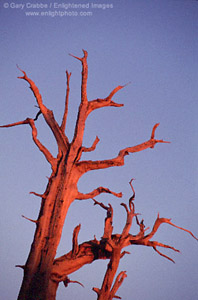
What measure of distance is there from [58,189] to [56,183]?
0.49 feet

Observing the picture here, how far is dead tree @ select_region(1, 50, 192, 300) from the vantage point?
5.84 meters

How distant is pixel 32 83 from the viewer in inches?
298

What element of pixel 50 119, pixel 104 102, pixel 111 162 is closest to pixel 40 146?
pixel 50 119

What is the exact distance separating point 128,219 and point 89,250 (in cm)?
139

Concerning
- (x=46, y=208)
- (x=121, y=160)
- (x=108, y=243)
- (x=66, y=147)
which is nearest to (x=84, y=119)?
(x=66, y=147)

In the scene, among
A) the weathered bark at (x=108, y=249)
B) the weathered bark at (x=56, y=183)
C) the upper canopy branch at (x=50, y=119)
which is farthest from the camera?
the upper canopy branch at (x=50, y=119)

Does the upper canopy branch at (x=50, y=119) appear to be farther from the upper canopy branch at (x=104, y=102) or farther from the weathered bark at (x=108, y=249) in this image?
the weathered bark at (x=108, y=249)

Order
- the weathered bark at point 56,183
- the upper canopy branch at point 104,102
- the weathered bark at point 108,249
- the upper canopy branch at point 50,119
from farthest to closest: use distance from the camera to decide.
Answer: the upper canopy branch at point 104,102 → the upper canopy branch at point 50,119 → the weathered bark at point 108,249 → the weathered bark at point 56,183

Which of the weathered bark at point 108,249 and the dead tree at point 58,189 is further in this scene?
the weathered bark at point 108,249

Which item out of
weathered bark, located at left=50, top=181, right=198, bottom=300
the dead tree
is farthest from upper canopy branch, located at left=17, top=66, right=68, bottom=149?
weathered bark, located at left=50, top=181, right=198, bottom=300

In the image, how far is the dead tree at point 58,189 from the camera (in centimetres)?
584

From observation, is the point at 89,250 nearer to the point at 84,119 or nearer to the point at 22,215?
the point at 22,215

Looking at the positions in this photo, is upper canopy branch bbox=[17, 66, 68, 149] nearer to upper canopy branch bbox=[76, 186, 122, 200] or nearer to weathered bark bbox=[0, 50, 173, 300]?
weathered bark bbox=[0, 50, 173, 300]

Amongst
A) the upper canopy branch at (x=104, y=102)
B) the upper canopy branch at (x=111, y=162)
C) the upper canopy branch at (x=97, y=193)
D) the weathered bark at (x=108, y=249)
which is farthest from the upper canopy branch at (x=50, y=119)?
the weathered bark at (x=108, y=249)
